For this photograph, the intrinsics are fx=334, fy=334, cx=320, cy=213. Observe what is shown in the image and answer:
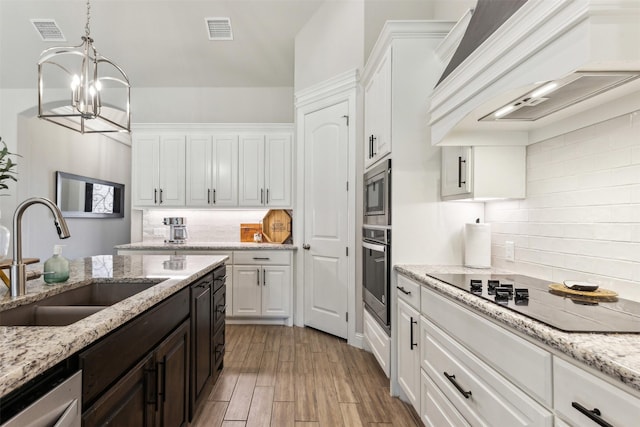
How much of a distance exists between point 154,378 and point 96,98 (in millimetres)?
1523

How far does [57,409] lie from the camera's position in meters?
0.79

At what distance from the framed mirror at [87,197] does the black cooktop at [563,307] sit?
5597mm

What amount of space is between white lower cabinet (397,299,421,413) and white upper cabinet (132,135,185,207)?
3392 millimetres

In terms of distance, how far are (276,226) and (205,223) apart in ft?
3.40

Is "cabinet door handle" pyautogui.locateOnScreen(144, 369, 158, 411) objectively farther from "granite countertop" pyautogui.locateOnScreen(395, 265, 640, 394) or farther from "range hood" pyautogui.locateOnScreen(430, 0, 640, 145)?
"range hood" pyautogui.locateOnScreen(430, 0, 640, 145)

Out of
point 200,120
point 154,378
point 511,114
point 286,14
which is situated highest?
point 286,14

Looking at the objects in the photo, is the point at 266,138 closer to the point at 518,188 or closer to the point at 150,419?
the point at 518,188

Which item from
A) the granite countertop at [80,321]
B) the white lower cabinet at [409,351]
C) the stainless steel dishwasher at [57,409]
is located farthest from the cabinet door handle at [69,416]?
the white lower cabinet at [409,351]

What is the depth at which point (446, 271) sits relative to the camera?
206cm

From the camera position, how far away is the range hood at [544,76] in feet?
3.09

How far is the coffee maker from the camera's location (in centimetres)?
440

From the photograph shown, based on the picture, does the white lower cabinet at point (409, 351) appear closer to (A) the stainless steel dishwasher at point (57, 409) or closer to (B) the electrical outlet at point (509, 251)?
(B) the electrical outlet at point (509, 251)

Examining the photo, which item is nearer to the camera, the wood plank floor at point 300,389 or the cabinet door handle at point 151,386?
the cabinet door handle at point 151,386

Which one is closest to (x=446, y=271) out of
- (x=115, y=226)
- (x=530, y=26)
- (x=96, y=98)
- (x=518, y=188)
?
(x=518, y=188)
